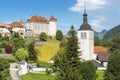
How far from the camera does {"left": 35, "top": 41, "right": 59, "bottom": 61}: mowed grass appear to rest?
109m

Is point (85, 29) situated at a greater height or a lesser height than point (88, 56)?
greater

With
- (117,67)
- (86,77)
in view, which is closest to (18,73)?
(86,77)

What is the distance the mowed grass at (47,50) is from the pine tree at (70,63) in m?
60.2

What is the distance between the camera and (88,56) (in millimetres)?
107562

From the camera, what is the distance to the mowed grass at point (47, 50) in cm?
10941

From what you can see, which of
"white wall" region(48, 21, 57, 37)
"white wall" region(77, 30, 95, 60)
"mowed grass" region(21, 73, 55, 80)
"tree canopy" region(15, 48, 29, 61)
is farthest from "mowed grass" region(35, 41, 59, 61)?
"mowed grass" region(21, 73, 55, 80)

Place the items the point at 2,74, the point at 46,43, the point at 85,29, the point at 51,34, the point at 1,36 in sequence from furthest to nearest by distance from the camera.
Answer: the point at 51,34 < the point at 46,43 < the point at 1,36 < the point at 85,29 < the point at 2,74

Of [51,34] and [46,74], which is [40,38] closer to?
[51,34]

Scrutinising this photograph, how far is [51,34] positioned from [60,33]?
1146 cm

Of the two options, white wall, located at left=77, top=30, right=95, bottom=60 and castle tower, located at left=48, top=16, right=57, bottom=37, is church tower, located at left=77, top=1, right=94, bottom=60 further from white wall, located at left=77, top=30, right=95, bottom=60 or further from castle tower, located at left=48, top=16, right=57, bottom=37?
castle tower, located at left=48, top=16, right=57, bottom=37

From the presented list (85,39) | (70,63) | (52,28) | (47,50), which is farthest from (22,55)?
(52,28)

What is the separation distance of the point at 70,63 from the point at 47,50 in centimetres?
7655

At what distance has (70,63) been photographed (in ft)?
143

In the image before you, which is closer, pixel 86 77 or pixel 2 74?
pixel 2 74
